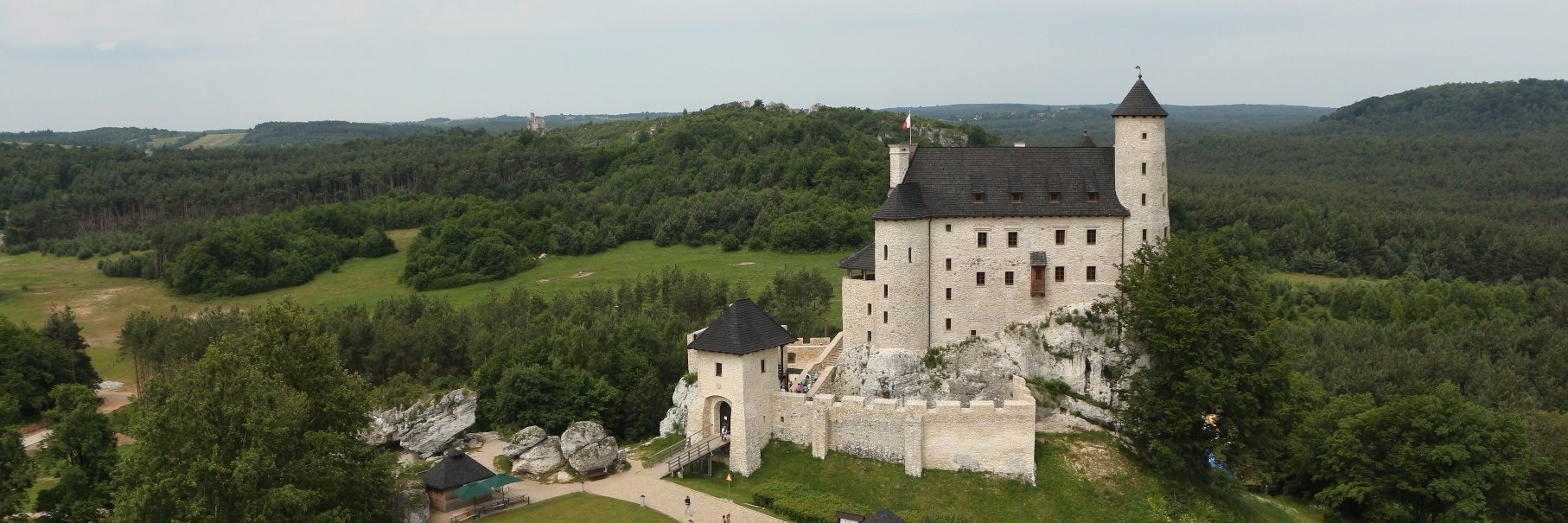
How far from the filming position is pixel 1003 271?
162ft

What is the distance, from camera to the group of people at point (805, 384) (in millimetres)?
50312

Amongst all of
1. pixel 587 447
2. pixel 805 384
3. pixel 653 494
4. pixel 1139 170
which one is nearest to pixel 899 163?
pixel 1139 170

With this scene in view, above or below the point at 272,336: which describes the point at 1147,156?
above

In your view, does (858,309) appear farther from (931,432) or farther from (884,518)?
(884,518)

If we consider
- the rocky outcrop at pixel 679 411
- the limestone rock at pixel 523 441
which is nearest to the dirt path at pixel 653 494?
the limestone rock at pixel 523 441

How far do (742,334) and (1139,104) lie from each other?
19.5m

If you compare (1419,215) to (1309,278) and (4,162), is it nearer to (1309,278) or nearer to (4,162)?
(1309,278)

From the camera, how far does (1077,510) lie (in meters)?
43.9

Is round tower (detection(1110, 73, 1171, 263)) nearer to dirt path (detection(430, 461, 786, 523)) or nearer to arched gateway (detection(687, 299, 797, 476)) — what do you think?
arched gateway (detection(687, 299, 797, 476))

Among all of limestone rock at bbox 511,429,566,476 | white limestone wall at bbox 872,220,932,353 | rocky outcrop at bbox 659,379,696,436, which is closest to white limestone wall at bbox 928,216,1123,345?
white limestone wall at bbox 872,220,932,353

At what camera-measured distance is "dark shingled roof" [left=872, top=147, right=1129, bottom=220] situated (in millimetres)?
48844

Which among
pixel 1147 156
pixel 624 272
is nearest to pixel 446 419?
pixel 1147 156

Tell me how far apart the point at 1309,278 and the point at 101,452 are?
111 meters

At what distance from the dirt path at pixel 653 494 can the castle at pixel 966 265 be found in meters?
3.05
